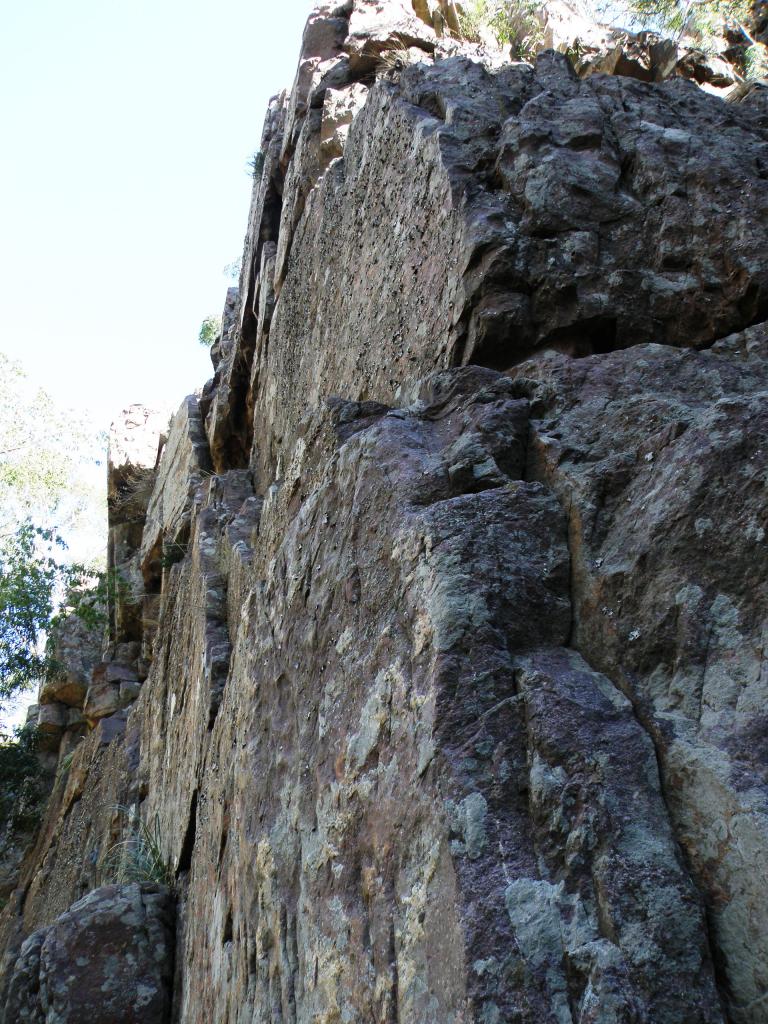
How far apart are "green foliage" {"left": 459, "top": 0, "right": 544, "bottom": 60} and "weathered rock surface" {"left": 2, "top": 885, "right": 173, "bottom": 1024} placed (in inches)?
297

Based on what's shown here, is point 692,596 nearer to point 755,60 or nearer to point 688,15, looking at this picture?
point 755,60

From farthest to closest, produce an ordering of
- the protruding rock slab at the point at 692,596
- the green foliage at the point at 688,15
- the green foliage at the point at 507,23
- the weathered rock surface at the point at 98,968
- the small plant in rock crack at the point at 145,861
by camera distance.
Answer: the green foliage at the point at 688,15 < the green foliage at the point at 507,23 < the small plant in rock crack at the point at 145,861 < the weathered rock surface at the point at 98,968 < the protruding rock slab at the point at 692,596

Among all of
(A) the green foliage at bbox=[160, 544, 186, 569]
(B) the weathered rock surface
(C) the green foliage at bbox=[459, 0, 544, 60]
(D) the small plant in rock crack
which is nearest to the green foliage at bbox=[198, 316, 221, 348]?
(A) the green foliage at bbox=[160, 544, 186, 569]

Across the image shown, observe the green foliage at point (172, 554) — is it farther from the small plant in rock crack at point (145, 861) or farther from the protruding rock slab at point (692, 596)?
the protruding rock slab at point (692, 596)

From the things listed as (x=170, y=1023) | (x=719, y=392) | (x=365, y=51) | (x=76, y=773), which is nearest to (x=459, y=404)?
(x=719, y=392)

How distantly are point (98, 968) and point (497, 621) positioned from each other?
3038mm

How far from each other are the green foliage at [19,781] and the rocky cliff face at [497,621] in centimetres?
672

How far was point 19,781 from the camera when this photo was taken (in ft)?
41.3

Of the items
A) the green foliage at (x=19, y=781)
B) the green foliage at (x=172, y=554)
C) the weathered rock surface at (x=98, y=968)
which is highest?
the green foliage at (x=172, y=554)

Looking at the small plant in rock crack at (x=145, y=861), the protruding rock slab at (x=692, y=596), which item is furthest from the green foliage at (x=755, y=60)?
the small plant in rock crack at (x=145, y=861)

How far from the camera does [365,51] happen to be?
8.24 meters

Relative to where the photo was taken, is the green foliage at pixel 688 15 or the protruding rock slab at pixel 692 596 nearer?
the protruding rock slab at pixel 692 596

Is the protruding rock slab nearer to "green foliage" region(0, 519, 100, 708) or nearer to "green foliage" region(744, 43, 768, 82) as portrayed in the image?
"green foliage" region(744, 43, 768, 82)

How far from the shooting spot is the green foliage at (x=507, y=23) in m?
8.58
